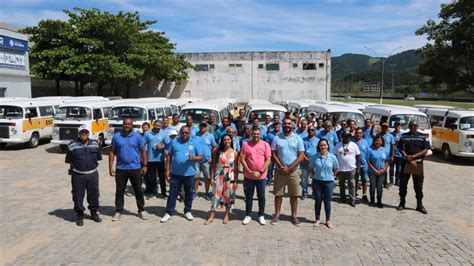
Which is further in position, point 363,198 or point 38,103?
point 38,103

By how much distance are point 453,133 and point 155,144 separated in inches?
434

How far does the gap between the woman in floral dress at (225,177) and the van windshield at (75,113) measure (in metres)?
9.53

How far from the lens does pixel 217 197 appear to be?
6672mm

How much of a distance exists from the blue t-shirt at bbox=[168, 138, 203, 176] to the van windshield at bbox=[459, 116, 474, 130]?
35.4 feet

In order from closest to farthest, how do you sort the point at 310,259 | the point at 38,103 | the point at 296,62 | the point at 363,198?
the point at 310,259
the point at 363,198
the point at 38,103
the point at 296,62

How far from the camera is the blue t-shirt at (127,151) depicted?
6.61 meters

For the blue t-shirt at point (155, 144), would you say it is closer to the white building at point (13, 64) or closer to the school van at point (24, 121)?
the school van at point (24, 121)

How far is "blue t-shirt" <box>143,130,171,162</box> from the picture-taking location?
26.6 ft

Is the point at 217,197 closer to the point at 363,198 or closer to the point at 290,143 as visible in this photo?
the point at 290,143

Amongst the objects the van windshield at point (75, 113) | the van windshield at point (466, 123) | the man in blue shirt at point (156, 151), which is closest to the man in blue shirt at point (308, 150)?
the man in blue shirt at point (156, 151)

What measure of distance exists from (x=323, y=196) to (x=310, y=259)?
1635 millimetres

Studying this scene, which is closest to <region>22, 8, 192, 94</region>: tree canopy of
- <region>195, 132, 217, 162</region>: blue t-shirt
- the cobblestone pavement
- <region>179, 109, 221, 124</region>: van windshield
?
<region>179, 109, 221, 124</region>: van windshield

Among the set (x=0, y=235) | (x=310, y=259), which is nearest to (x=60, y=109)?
(x=0, y=235)

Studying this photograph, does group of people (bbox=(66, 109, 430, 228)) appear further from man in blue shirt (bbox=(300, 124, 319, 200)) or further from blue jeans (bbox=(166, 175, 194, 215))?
man in blue shirt (bbox=(300, 124, 319, 200))
